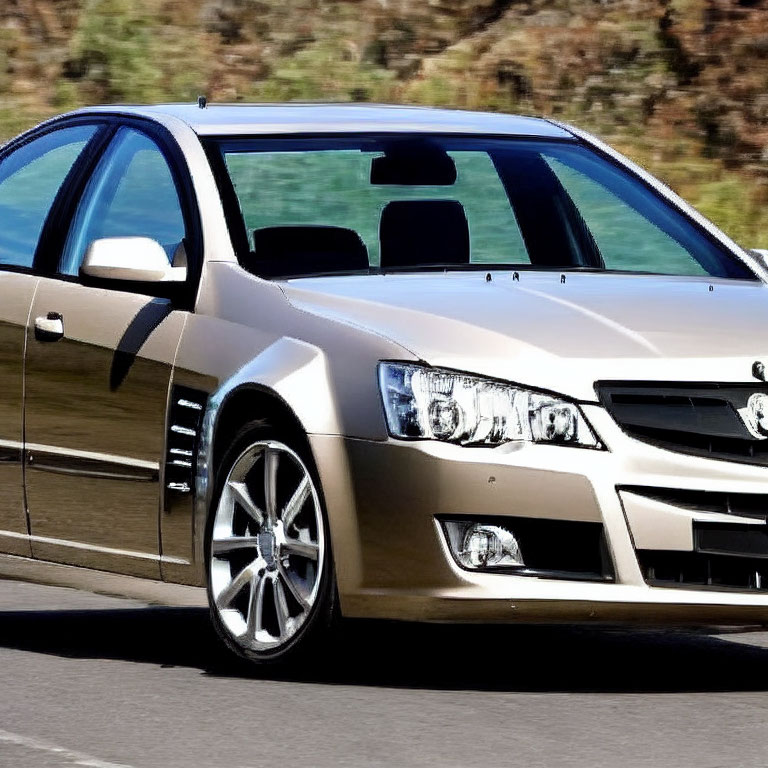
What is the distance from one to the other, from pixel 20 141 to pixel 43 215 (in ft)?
2.14

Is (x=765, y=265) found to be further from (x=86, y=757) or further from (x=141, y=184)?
(x=86, y=757)

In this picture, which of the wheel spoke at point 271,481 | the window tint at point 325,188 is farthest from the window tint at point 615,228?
the wheel spoke at point 271,481

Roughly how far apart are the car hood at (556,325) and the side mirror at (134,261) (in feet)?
1.46

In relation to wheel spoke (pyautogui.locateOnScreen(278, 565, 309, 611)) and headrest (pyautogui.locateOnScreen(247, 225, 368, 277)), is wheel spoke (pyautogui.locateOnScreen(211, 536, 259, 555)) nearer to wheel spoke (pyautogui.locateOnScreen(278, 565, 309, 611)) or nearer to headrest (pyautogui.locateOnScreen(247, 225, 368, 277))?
wheel spoke (pyautogui.locateOnScreen(278, 565, 309, 611))

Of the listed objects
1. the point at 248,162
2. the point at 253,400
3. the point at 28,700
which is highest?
the point at 253,400

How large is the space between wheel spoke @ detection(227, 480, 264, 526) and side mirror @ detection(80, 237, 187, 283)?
728 mm

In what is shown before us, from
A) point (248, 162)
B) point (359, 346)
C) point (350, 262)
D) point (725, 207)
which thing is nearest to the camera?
point (359, 346)

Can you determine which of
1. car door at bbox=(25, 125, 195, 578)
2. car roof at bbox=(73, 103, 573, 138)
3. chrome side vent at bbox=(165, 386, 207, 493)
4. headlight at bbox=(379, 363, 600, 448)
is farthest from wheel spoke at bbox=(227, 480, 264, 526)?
car roof at bbox=(73, 103, 573, 138)

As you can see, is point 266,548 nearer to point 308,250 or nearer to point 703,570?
point 308,250

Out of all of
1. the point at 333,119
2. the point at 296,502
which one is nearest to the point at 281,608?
the point at 296,502

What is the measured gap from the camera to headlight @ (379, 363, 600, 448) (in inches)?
272

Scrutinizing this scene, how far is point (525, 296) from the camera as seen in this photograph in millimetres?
7496

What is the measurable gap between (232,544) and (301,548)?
310 mm

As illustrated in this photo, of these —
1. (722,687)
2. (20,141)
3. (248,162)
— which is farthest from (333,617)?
(248,162)
